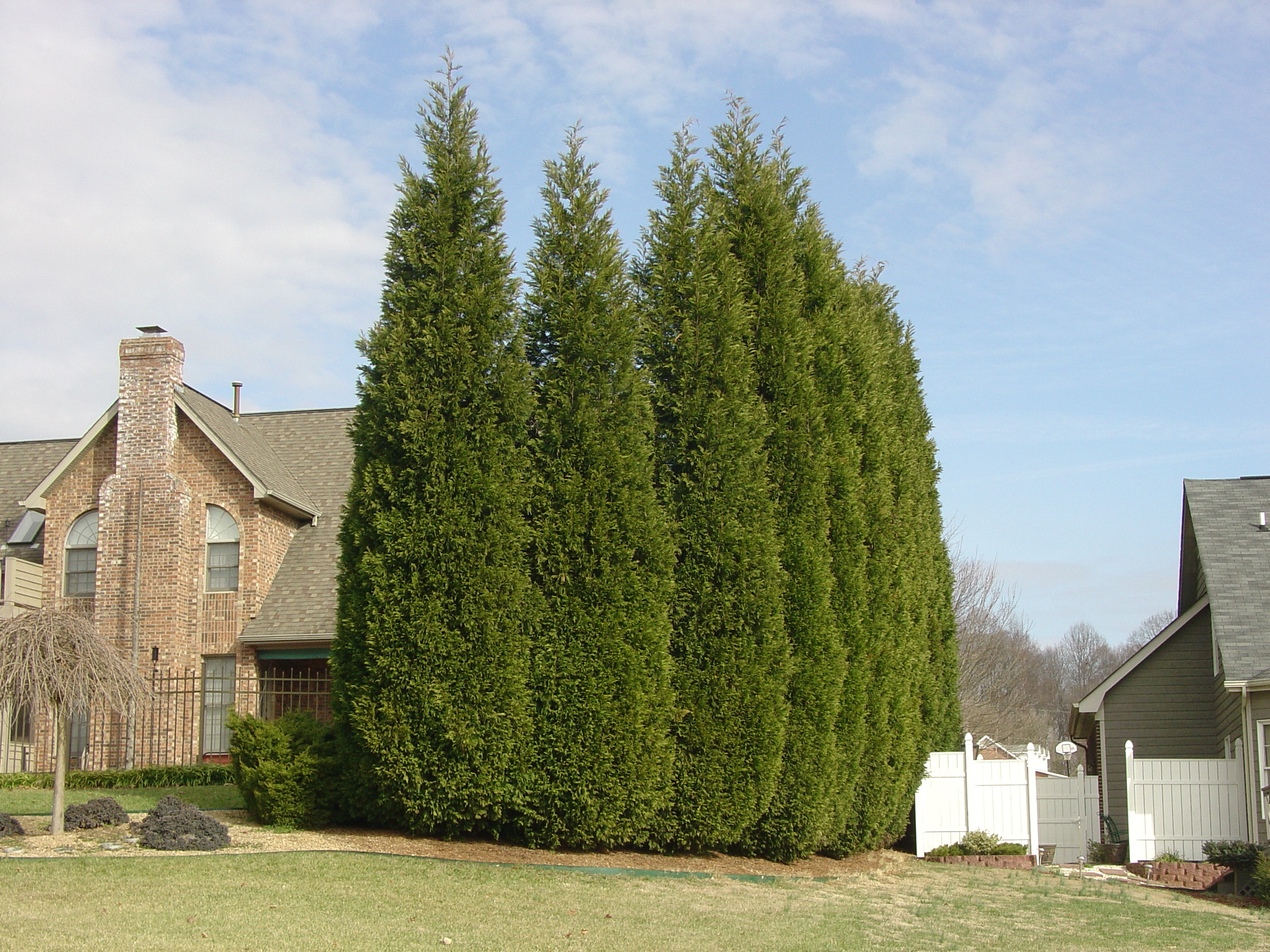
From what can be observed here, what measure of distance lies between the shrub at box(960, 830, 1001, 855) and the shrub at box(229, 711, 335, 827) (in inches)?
360

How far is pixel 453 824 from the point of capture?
35.0 ft

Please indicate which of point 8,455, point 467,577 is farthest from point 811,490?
point 8,455

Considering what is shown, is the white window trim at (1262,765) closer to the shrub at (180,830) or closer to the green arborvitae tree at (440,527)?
the green arborvitae tree at (440,527)

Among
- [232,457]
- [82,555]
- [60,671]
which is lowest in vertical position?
[60,671]

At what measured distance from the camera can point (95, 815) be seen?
1048 cm

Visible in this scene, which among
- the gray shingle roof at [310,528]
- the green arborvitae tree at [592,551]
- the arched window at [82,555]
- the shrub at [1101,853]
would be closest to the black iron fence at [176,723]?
the gray shingle roof at [310,528]

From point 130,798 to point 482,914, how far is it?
7269 millimetres

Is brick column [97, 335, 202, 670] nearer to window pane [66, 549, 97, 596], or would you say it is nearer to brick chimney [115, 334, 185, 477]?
A: brick chimney [115, 334, 185, 477]

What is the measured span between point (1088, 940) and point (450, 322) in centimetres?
803

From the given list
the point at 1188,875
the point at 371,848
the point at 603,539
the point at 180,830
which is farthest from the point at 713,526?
the point at 1188,875

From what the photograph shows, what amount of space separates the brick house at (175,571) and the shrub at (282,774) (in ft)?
25.1

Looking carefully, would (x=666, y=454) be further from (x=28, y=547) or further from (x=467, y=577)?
(x=28, y=547)

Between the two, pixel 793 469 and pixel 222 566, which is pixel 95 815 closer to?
pixel 793 469

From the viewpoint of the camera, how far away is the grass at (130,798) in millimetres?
12609
